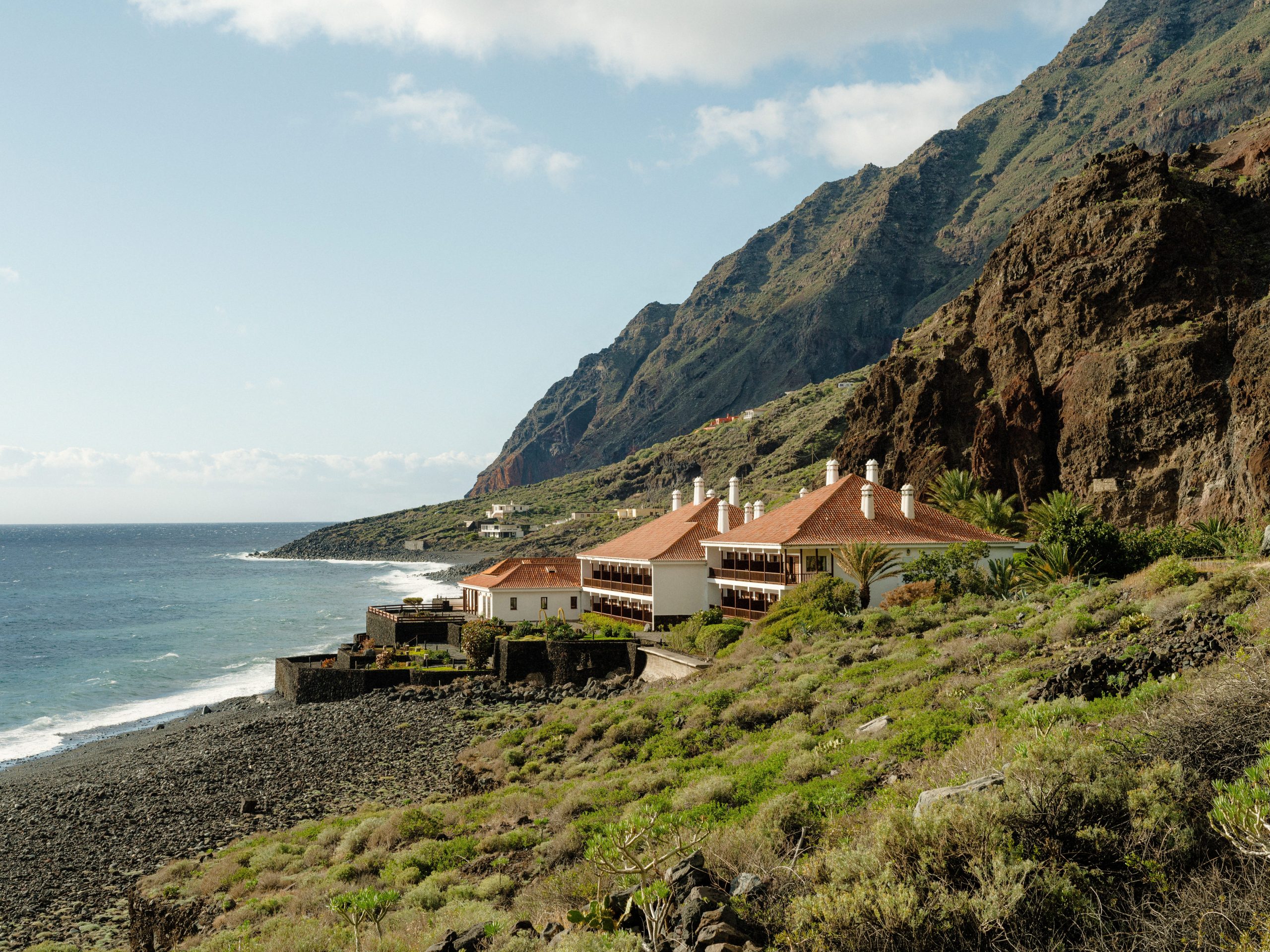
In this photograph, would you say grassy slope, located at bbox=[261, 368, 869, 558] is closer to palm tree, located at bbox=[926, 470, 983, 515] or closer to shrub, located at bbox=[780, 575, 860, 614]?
palm tree, located at bbox=[926, 470, 983, 515]

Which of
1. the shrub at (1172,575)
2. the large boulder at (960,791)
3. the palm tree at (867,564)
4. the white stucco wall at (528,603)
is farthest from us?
the white stucco wall at (528,603)

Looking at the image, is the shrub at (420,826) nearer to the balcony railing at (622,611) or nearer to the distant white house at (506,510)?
the balcony railing at (622,611)

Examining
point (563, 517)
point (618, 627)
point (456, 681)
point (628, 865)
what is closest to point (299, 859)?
point (628, 865)

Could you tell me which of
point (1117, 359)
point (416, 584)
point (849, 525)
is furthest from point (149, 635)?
point (1117, 359)

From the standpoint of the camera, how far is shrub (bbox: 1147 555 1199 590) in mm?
→ 19594

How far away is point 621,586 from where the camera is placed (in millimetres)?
42375

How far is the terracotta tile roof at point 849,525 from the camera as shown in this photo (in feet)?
109

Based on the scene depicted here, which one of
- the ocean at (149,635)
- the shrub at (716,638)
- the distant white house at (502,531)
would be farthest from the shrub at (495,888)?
the distant white house at (502,531)

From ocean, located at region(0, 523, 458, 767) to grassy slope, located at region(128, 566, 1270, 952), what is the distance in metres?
27.8

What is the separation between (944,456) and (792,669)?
32.8m

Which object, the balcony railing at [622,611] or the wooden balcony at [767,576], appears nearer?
the wooden balcony at [767,576]

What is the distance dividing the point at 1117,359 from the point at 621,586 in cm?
2935

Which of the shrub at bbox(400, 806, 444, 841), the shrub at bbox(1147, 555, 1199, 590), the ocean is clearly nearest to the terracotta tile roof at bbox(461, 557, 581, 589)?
the ocean

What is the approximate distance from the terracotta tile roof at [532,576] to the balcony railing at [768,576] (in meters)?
10.5
